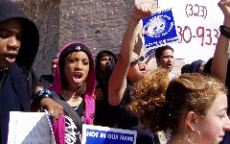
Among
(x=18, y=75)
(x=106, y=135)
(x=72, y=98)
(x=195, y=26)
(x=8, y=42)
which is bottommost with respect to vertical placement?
(x=106, y=135)

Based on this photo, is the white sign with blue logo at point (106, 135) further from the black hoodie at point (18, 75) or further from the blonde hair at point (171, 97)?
the black hoodie at point (18, 75)

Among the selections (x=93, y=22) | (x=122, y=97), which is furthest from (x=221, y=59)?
(x=93, y=22)

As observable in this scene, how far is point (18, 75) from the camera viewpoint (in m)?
2.81

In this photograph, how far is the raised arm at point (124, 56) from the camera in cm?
317

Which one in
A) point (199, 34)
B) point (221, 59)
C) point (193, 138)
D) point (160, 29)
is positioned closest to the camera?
point (193, 138)

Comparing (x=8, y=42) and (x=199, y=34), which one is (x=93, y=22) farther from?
(x=8, y=42)

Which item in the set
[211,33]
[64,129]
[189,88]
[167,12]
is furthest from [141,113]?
[211,33]

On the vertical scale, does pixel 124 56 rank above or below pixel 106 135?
above

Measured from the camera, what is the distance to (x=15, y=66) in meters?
2.84

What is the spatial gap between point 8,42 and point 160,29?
2554 millimetres

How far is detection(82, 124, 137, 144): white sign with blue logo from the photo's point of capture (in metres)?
3.02

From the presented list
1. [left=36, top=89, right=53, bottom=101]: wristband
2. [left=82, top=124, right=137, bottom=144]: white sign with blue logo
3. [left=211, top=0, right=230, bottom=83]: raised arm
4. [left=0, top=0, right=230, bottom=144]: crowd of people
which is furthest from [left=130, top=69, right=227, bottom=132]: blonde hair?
[left=36, top=89, right=53, bottom=101]: wristband

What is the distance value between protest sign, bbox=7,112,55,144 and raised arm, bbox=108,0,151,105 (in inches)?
22.8

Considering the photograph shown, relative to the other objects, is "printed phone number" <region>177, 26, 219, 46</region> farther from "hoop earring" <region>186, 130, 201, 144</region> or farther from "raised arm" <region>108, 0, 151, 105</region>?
"hoop earring" <region>186, 130, 201, 144</region>
